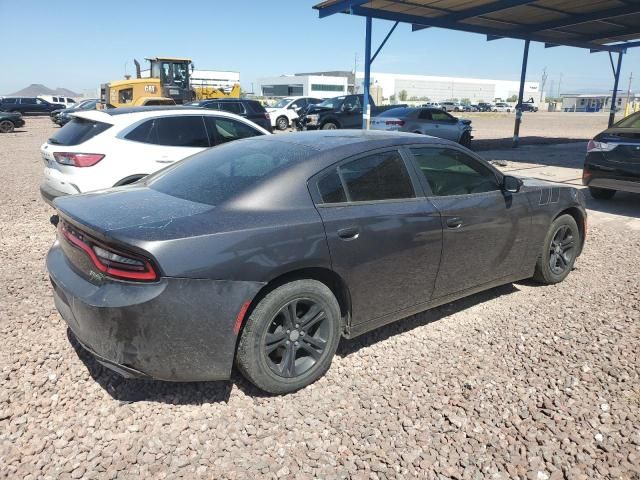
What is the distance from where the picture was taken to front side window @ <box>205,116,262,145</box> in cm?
681

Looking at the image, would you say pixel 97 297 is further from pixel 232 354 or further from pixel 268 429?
pixel 268 429

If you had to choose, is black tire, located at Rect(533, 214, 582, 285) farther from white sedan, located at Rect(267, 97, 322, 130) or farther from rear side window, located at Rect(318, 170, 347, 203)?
white sedan, located at Rect(267, 97, 322, 130)

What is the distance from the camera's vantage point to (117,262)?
8.18 ft

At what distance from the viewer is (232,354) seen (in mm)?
2662

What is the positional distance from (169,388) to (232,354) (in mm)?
626

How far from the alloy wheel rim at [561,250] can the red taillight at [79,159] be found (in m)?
4.99

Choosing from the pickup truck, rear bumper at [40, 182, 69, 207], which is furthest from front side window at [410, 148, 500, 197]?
the pickup truck

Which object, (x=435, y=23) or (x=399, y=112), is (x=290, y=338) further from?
(x=435, y=23)

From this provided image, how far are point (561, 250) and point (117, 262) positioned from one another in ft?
13.2

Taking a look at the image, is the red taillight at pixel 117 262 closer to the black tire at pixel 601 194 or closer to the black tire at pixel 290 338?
the black tire at pixel 290 338

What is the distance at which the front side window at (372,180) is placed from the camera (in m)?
3.09

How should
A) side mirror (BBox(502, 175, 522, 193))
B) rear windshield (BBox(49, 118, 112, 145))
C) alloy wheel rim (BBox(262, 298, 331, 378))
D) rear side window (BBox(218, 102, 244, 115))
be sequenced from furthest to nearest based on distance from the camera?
rear side window (BBox(218, 102, 244, 115))
rear windshield (BBox(49, 118, 112, 145))
side mirror (BBox(502, 175, 522, 193))
alloy wheel rim (BBox(262, 298, 331, 378))

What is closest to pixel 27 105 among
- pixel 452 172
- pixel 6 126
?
pixel 6 126

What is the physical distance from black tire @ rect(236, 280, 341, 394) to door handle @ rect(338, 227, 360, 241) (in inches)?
12.6
